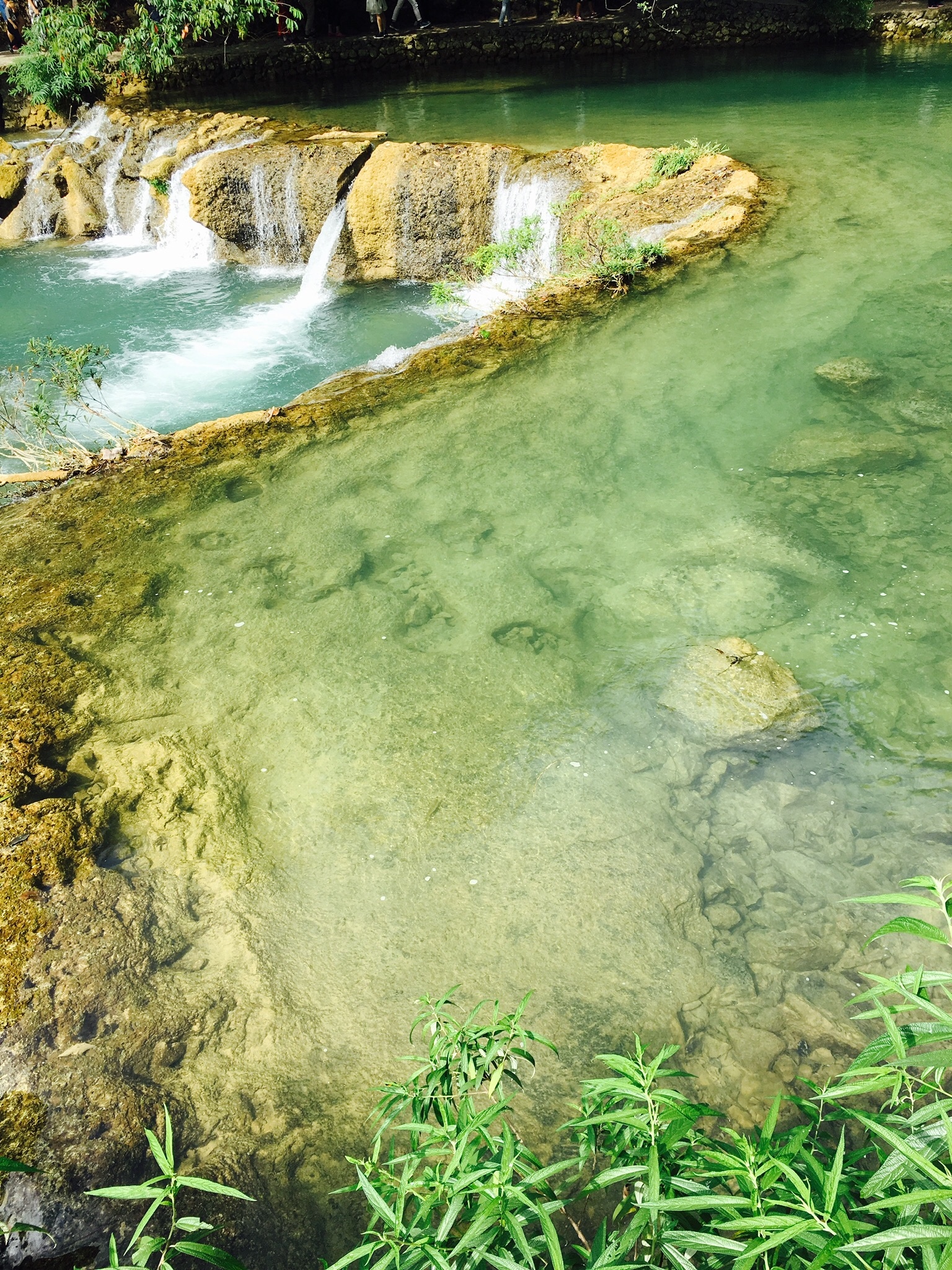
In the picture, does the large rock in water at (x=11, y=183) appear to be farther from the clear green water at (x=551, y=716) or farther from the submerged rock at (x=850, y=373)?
the submerged rock at (x=850, y=373)

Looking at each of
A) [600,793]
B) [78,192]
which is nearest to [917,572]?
[600,793]

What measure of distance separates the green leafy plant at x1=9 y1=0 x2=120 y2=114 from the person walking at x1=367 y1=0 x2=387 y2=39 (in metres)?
4.61

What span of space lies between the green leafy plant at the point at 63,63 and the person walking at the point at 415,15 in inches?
208

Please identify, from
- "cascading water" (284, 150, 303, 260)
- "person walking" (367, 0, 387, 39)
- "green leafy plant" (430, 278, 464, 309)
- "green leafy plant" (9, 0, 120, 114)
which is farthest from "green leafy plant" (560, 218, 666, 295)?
"person walking" (367, 0, 387, 39)

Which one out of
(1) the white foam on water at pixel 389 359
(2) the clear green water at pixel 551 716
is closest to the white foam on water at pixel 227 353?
(1) the white foam on water at pixel 389 359

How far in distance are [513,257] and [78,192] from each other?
6.82 metres

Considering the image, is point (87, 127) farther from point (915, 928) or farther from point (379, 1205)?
point (915, 928)

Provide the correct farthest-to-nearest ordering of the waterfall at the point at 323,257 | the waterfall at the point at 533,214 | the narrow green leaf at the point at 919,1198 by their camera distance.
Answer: the waterfall at the point at 323,257, the waterfall at the point at 533,214, the narrow green leaf at the point at 919,1198

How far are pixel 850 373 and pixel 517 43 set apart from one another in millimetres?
13644

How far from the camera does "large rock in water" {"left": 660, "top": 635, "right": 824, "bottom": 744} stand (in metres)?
3.62

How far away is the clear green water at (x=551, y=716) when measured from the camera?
2.78m

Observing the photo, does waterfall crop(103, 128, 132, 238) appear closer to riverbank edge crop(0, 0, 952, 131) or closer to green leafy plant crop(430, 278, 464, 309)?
riverbank edge crop(0, 0, 952, 131)

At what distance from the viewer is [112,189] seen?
36.9ft

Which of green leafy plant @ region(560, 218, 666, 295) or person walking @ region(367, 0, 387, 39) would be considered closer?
green leafy plant @ region(560, 218, 666, 295)
